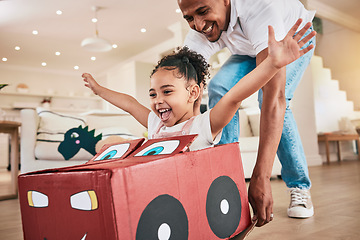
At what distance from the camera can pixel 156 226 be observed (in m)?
0.49

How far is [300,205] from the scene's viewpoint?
3.50 ft

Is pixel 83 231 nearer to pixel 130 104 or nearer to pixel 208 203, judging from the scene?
pixel 208 203

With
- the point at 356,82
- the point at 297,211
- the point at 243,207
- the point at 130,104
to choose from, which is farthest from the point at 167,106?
the point at 356,82

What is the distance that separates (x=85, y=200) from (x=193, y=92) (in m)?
0.57

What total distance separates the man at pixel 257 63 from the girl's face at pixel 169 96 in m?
0.20

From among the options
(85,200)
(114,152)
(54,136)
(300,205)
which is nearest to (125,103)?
(114,152)

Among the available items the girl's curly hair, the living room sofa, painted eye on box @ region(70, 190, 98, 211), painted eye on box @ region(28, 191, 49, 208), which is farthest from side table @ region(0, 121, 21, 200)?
painted eye on box @ region(70, 190, 98, 211)

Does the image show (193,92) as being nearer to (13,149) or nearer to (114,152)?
(114,152)

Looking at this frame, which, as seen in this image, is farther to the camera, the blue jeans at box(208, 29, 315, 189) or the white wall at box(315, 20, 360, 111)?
the white wall at box(315, 20, 360, 111)

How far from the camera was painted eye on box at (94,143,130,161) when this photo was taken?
64 centimetres

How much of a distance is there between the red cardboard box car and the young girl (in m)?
0.13

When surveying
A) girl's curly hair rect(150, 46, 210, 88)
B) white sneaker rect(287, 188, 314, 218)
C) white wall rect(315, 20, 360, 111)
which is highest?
white wall rect(315, 20, 360, 111)

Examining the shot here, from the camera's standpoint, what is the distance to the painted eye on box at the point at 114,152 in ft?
2.10

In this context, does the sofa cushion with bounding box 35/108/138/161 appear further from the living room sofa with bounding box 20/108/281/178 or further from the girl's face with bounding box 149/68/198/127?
the girl's face with bounding box 149/68/198/127
